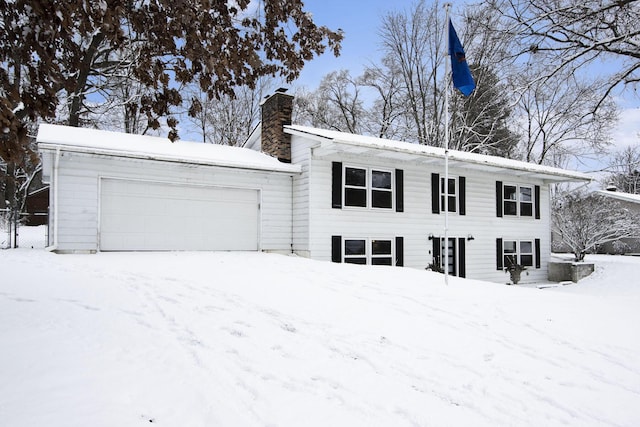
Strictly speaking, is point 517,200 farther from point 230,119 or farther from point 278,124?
point 230,119

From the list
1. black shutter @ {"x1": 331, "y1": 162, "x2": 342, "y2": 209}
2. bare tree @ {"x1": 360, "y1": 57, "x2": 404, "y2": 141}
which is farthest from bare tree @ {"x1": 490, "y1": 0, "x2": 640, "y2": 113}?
bare tree @ {"x1": 360, "y1": 57, "x2": 404, "y2": 141}

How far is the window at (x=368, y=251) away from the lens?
13594 millimetres

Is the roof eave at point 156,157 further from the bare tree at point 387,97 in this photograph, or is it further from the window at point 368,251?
the bare tree at point 387,97

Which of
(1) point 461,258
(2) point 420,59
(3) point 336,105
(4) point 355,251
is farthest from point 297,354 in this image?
(3) point 336,105

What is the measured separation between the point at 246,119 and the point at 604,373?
2665 cm

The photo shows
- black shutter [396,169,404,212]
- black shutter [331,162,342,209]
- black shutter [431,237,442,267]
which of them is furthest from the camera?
black shutter [431,237,442,267]

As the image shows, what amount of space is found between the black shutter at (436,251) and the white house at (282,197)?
0.04 meters

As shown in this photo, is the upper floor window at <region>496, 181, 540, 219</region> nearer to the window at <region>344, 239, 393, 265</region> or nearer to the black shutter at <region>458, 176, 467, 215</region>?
the black shutter at <region>458, 176, 467, 215</region>

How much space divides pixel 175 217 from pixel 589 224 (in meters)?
17.0

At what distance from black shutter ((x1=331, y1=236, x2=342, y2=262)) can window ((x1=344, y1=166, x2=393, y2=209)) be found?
3.84 feet

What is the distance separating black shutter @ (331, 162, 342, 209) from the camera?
520 inches

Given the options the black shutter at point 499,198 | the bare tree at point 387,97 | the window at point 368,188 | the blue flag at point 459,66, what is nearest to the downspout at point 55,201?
the window at point 368,188

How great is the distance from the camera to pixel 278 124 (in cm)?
1418

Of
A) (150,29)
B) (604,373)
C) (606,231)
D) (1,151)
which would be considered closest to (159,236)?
(150,29)
